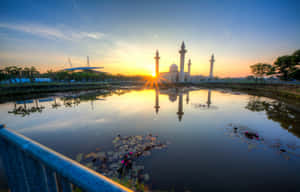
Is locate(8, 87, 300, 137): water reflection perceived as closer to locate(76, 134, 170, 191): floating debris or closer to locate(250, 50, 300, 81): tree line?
locate(76, 134, 170, 191): floating debris

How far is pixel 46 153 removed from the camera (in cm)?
118

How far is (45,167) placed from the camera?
1320 millimetres

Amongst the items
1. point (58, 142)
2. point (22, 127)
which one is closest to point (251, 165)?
point (58, 142)

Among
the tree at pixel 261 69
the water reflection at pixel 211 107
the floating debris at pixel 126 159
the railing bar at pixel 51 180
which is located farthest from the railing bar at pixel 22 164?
the tree at pixel 261 69

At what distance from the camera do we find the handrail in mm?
831

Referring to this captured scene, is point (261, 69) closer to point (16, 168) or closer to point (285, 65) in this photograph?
point (285, 65)

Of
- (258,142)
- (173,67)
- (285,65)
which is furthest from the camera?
(173,67)

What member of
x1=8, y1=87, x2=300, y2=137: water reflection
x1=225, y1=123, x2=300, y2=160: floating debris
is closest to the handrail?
x1=225, y1=123, x2=300, y2=160: floating debris

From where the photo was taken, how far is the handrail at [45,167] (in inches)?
32.7

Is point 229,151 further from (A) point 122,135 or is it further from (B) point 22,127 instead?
(B) point 22,127

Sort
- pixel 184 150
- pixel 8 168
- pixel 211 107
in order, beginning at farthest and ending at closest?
pixel 211 107 → pixel 184 150 → pixel 8 168

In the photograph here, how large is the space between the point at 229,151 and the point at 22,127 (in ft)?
42.9

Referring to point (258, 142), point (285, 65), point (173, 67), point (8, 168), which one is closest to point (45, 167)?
point (8, 168)

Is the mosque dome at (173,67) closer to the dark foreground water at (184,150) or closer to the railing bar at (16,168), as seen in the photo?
the dark foreground water at (184,150)
